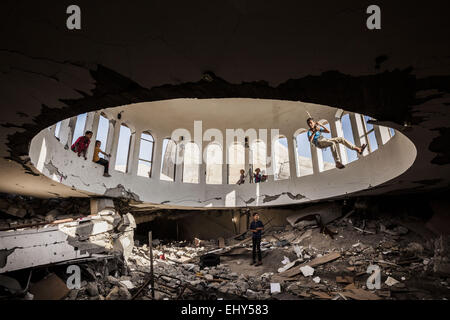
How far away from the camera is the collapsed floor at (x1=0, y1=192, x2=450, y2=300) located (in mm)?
4664

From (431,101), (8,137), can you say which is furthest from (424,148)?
(8,137)

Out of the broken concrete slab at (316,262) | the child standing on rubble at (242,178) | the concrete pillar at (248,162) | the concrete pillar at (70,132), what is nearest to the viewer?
the broken concrete slab at (316,262)

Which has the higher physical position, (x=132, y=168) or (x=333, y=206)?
(x=132, y=168)

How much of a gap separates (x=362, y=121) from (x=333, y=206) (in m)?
3.41

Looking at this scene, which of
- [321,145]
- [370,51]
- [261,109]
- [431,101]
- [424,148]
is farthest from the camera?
[261,109]

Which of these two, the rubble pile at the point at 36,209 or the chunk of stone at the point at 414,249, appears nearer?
the chunk of stone at the point at 414,249

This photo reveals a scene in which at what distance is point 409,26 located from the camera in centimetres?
162

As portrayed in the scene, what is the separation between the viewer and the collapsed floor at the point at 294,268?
4664mm

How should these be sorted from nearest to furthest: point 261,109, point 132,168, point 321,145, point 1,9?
point 1,9
point 321,145
point 132,168
point 261,109

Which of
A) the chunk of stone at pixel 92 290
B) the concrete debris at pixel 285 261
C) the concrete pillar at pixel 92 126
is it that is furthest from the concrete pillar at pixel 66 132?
the concrete debris at pixel 285 261

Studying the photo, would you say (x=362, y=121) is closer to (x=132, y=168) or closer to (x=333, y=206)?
(x=333, y=206)

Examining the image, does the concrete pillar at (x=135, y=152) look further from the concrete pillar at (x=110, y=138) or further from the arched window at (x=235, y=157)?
the arched window at (x=235, y=157)

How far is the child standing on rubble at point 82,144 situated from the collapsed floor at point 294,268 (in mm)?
1918

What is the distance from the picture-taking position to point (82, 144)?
267 inches
